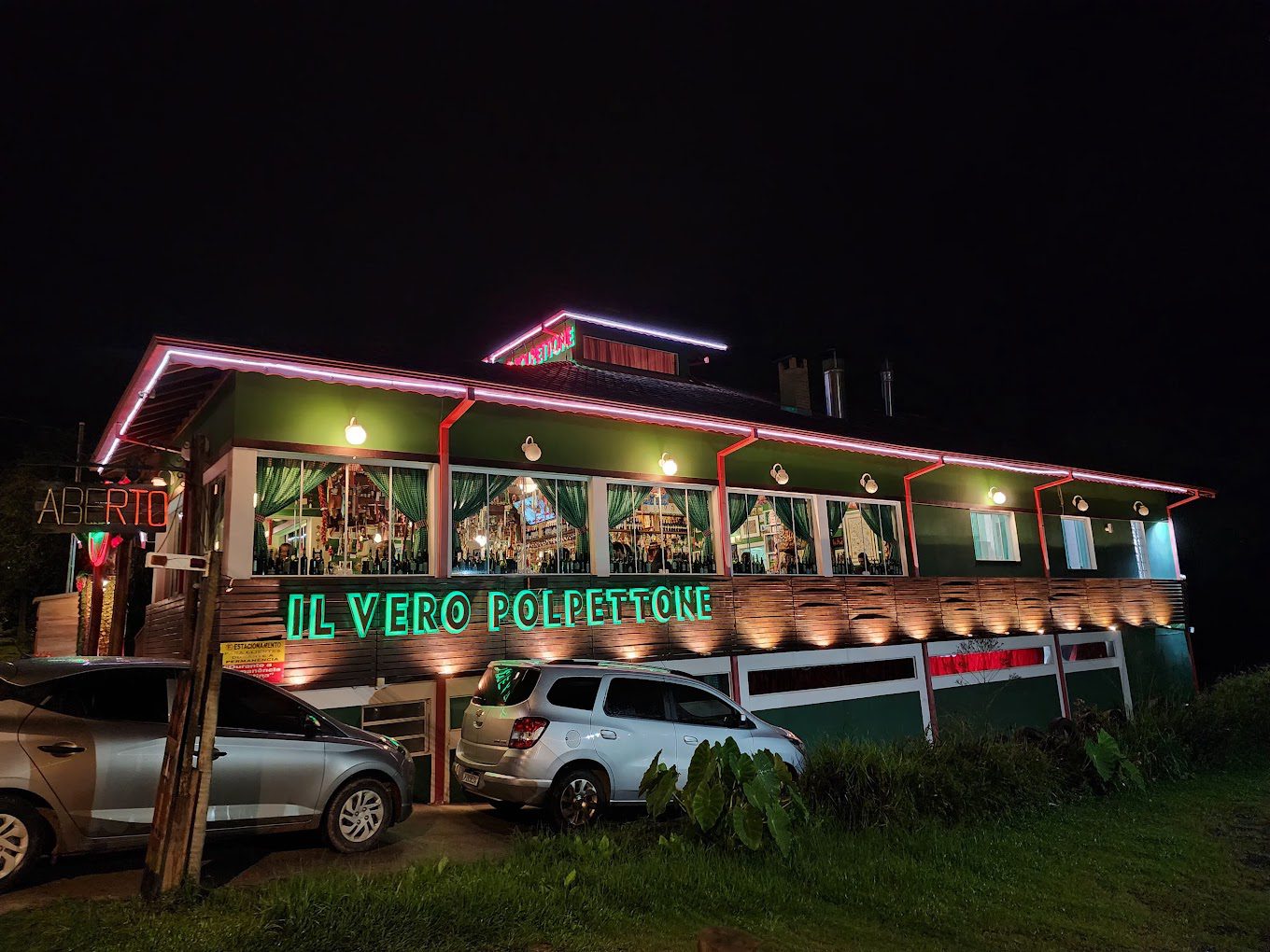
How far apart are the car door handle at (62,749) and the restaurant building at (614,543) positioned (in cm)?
219

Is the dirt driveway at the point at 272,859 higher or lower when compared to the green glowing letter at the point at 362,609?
lower

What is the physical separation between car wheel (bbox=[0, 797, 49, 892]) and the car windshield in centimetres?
403

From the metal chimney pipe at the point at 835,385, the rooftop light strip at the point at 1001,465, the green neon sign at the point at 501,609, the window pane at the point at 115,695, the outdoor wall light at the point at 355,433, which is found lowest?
the window pane at the point at 115,695

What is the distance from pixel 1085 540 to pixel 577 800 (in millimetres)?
17997

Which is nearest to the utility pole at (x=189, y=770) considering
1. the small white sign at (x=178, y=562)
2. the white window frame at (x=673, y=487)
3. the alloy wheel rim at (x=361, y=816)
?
the small white sign at (x=178, y=562)

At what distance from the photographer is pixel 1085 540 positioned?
21.4 m

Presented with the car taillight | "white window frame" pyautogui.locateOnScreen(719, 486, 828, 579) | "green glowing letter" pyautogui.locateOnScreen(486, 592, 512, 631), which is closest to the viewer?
the car taillight

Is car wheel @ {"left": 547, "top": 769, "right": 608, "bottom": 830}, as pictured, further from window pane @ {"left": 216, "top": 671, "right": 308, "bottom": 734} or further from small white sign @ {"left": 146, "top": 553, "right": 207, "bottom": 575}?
small white sign @ {"left": 146, "top": 553, "right": 207, "bottom": 575}

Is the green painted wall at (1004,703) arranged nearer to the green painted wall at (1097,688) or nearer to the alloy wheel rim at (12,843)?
the green painted wall at (1097,688)

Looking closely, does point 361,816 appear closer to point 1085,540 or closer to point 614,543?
point 614,543

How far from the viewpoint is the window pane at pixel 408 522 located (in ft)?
36.2

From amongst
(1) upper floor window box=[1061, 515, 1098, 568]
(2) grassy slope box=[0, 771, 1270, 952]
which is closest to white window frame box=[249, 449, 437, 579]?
(2) grassy slope box=[0, 771, 1270, 952]

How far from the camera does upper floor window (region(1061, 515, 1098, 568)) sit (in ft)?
68.9

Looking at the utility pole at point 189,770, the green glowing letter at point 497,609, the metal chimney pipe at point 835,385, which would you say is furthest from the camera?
the metal chimney pipe at point 835,385
